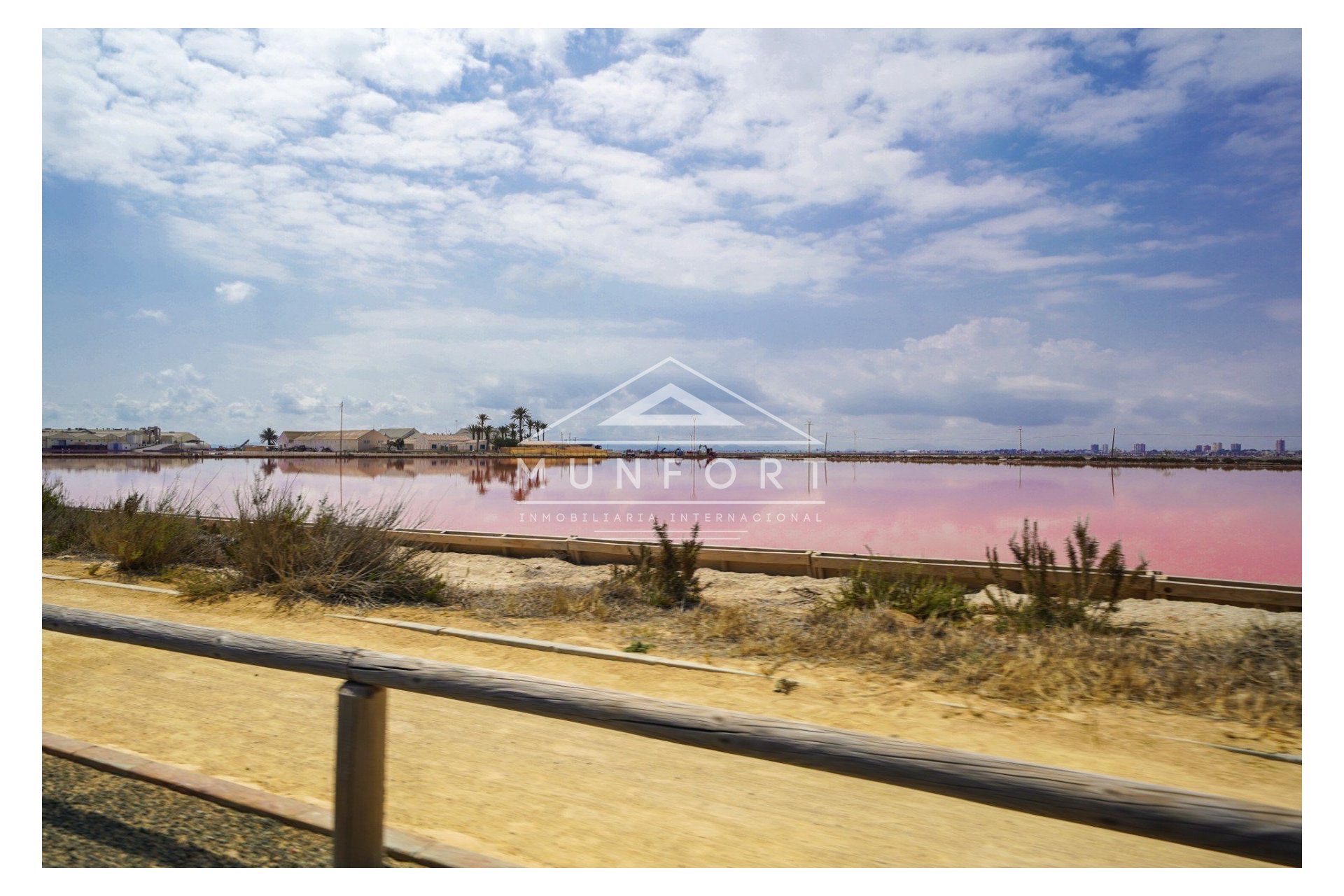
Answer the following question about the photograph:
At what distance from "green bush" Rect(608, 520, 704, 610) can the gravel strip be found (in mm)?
5454

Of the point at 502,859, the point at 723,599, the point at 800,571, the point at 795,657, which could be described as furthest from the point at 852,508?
the point at 502,859

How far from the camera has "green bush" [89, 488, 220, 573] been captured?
34.3ft

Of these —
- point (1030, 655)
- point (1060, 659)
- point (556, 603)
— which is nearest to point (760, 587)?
point (556, 603)

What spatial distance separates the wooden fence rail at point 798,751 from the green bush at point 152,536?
28.7 feet

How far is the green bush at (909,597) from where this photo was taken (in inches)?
288

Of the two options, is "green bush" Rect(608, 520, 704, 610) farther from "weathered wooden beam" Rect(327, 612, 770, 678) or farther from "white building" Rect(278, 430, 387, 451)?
"white building" Rect(278, 430, 387, 451)

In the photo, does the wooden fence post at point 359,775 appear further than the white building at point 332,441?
No

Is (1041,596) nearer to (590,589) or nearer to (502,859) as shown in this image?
(590,589)

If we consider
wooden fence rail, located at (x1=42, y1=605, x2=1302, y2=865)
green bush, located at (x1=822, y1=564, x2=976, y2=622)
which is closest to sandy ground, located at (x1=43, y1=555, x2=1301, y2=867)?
wooden fence rail, located at (x1=42, y1=605, x2=1302, y2=865)

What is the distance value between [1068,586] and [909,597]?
4.86 feet

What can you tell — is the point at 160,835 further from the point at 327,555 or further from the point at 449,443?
the point at 449,443

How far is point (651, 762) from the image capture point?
4.13 metres

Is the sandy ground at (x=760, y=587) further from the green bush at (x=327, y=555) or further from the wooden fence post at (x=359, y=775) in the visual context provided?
the wooden fence post at (x=359, y=775)

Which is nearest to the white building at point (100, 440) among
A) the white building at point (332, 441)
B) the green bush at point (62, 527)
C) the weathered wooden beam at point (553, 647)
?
the white building at point (332, 441)
